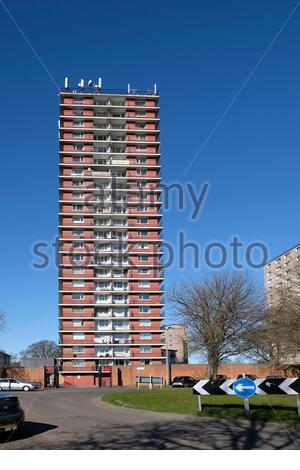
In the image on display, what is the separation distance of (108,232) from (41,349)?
49904 millimetres

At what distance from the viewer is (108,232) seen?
95.1 m

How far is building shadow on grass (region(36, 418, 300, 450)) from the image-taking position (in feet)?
37.0

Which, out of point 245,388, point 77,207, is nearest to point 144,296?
point 77,207

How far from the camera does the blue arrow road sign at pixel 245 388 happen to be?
16078 millimetres

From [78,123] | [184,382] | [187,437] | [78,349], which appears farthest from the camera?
[78,123]

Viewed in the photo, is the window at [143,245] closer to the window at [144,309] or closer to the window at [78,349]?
the window at [144,309]

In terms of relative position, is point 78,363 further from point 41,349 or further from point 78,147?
point 41,349

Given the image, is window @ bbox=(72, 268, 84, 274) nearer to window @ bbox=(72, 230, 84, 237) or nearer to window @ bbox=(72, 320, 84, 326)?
window @ bbox=(72, 230, 84, 237)

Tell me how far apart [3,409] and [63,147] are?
8801 cm

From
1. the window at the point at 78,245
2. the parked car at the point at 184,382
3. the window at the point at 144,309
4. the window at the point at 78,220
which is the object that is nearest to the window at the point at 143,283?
the window at the point at 144,309

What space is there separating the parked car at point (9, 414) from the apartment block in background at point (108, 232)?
68.4m

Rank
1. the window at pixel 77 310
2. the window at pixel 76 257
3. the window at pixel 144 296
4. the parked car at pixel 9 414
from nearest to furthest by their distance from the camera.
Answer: the parked car at pixel 9 414 < the window at pixel 77 310 < the window at pixel 144 296 < the window at pixel 76 257

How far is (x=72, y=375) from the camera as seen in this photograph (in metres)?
83.1

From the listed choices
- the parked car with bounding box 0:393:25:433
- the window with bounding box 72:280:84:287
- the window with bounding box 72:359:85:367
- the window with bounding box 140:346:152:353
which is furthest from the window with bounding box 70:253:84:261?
the parked car with bounding box 0:393:25:433
